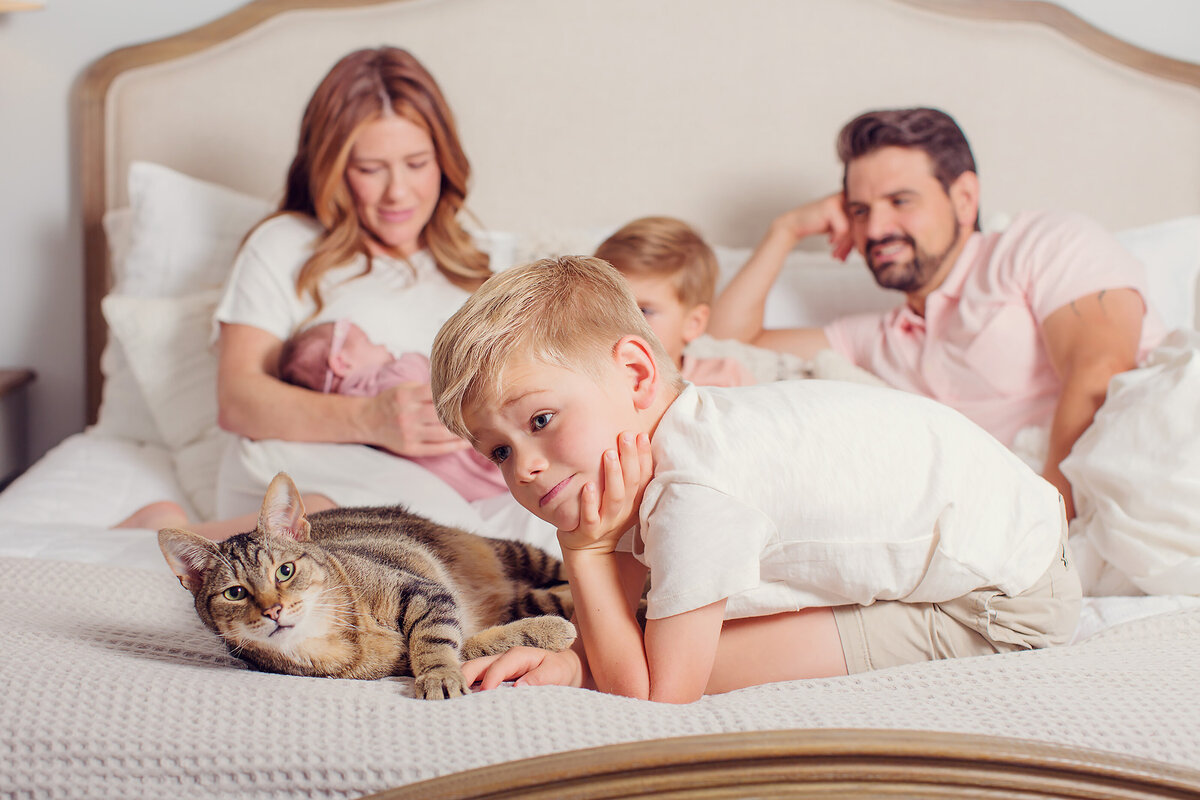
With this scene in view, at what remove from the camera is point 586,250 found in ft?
6.15

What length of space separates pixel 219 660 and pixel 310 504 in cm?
54

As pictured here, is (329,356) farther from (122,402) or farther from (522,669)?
(522,669)

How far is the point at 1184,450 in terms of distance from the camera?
1202 mm

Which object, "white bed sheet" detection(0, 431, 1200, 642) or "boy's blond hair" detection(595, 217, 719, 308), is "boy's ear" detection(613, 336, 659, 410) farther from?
"boy's blond hair" detection(595, 217, 719, 308)

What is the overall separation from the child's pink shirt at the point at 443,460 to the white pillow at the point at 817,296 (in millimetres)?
773

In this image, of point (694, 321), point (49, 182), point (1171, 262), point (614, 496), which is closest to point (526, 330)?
point (614, 496)

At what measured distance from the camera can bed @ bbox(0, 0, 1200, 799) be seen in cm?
65

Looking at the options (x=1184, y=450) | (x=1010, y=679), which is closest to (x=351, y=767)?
(x=1010, y=679)

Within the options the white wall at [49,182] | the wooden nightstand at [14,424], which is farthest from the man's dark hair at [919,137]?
the wooden nightstand at [14,424]

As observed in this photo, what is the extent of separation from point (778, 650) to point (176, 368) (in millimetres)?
1465

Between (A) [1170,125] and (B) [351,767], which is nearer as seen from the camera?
(B) [351,767]

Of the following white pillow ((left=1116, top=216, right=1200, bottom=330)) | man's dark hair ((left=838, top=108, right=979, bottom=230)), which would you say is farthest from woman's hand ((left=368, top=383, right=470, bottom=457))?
white pillow ((left=1116, top=216, right=1200, bottom=330))

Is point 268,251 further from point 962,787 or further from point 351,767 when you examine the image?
point 962,787

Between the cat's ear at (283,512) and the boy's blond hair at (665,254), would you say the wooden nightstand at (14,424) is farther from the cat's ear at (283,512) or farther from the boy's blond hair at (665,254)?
the cat's ear at (283,512)
